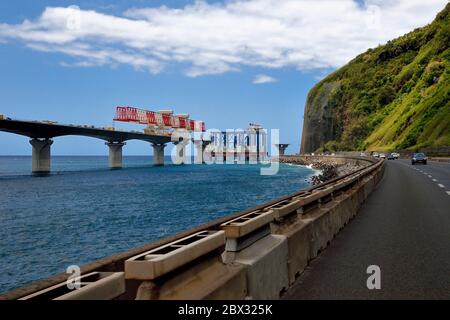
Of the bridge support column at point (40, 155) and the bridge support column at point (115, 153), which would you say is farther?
the bridge support column at point (115, 153)

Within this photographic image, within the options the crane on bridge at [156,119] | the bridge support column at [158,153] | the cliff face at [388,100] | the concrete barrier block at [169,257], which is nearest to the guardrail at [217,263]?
the concrete barrier block at [169,257]

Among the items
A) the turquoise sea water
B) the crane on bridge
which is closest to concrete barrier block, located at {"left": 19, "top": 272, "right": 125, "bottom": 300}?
the turquoise sea water

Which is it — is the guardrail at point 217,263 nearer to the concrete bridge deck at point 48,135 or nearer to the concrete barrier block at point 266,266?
the concrete barrier block at point 266,266

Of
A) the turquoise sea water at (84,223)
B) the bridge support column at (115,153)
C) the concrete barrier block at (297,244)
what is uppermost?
the bridge support column at (115,153)

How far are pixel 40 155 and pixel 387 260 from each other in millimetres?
108085

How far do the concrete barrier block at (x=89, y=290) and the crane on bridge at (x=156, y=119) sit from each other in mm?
136969

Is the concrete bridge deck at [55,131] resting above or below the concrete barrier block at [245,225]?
above

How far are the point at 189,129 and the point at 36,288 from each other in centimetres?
19505

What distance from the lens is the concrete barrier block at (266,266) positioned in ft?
16.8

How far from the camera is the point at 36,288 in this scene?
336cm

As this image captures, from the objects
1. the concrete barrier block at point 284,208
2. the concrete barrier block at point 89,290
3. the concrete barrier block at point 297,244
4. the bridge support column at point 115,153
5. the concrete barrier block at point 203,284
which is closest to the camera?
the concrete barrier block at point 89,290

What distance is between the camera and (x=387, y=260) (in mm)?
8148

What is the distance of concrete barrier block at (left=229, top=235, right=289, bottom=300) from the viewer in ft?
16.8
